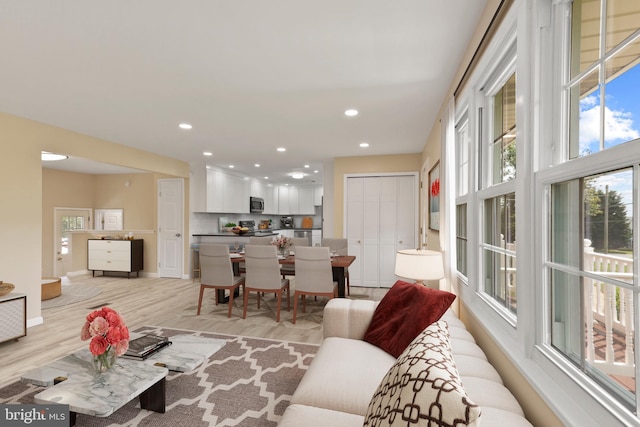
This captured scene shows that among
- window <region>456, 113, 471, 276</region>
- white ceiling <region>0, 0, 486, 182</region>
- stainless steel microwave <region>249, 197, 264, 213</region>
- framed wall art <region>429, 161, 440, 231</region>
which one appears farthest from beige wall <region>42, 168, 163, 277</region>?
window <region>456, 113, 471, 276</region>

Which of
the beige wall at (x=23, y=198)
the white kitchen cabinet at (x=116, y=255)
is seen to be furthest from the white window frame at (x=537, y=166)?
the white kitchen cabinet at (x=116, y=255)

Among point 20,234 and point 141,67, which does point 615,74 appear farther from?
point 20,234

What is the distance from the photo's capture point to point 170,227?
21.2ft

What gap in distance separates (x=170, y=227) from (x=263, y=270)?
11.9 feet

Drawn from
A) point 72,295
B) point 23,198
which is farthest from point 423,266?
point 72,295

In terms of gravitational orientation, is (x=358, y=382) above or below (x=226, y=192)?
below

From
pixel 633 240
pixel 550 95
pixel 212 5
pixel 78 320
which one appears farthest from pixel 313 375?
pixel 78 320

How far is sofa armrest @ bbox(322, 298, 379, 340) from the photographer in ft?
6.98

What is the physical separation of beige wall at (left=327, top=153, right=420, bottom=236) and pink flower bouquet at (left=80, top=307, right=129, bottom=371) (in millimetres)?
4222

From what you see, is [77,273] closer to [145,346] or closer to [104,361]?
[145,346]

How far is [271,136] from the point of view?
4246mm

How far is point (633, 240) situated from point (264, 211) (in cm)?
855

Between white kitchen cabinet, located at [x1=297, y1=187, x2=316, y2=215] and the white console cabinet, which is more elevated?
white kitchen cabinet, located at [x1=297, y1=187, x2=316, y2=215]

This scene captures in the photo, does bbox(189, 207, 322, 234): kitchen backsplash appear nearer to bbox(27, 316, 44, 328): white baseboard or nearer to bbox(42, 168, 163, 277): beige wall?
bbox(42, 168, 163, 277): beige wall
